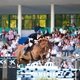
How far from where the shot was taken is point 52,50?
19.5 m

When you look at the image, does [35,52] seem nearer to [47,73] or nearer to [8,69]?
[8,69]

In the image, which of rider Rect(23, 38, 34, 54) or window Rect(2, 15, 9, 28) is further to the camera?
window Rect(2, 15, 9, 28)

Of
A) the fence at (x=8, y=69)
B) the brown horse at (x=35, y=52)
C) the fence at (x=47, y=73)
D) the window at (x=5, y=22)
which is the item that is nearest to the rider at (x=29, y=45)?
the brown horse at (x=35, y=52)

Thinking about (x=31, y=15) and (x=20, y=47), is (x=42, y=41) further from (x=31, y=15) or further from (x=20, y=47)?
(x=31, y=15)

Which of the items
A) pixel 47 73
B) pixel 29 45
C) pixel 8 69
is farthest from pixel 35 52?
pixel 47 73

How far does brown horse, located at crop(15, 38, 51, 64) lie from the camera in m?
19.6

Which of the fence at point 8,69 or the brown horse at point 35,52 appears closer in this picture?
the fence at point 8,69

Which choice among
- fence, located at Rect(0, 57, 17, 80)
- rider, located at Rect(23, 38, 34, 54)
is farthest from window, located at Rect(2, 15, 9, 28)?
fence, located at Rect(0, 57, 17, 80)

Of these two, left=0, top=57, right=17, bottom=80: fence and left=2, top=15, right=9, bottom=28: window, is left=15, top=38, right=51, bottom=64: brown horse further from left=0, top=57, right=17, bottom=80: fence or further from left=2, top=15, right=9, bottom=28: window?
left=2, top=15, right=9, bottom=28: window

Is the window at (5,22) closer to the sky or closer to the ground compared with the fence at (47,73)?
closer to the sky

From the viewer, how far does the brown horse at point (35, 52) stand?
1962 cm

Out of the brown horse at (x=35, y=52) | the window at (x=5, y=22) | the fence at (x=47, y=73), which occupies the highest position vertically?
the window at (x=5, y=22)

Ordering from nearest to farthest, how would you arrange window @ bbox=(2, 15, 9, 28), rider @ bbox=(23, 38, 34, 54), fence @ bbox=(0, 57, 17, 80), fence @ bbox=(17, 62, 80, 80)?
fence @ bbox=(17, 62, 80, 80)
fence @ bbox=(0, 57, 17, 80)
rider @ bbox=(23, 38, 34, 54)
window @ bbox=(2, 15, 9, 28)

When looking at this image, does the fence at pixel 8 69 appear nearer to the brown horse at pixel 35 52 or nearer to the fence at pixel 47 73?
the brown horse at pixel 35 52
